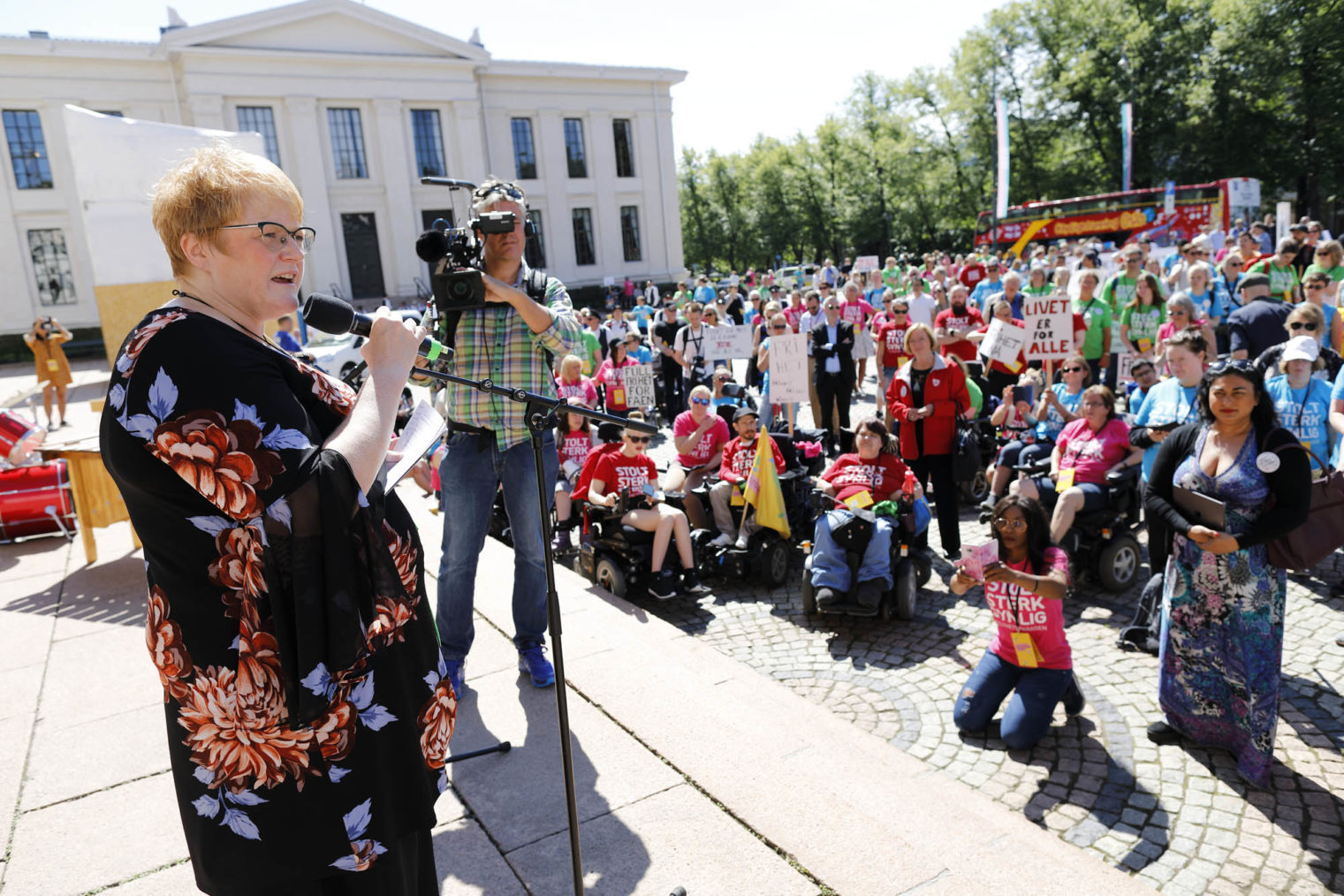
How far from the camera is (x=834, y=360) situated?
10.8 m

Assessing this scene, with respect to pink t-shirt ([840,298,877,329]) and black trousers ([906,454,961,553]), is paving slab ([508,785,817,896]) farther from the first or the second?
pink t-shirt ([840,298,877,329])

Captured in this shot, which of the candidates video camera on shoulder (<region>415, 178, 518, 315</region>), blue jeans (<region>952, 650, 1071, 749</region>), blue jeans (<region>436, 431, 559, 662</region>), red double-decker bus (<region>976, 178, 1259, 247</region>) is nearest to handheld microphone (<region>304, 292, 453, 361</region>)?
video camera on shoulder (<region>415, 178, 518, 315</region>)

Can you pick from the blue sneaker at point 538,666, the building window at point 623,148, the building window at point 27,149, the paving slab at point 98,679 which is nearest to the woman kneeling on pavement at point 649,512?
the blue sneaker at point 538,666

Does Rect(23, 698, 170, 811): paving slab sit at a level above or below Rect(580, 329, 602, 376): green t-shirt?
below

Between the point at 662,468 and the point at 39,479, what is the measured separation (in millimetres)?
6008

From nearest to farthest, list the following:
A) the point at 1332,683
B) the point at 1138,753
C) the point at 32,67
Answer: the point at 1138,753 → the point at 1332,683 → the point at 32,67

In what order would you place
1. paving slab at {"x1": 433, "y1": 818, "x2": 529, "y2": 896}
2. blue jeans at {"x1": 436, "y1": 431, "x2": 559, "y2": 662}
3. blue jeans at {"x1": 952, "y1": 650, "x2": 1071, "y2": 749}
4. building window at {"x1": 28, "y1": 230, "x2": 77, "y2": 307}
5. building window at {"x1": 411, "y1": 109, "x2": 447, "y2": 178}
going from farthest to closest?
1. building window at {"x1": 411, "y1": 109, "x2": 447, "y2": 178}
2. building window at {"x1": 28, "y1": 230, "x2": 77, "y2": 307}
3. blue jeans at {"x1": 952, "y1": 650, "x2": 1071, "y2": 749}
4. blue jeans at {"x1": 436, "y1": 431, "x2": 559, "y2": 662}
5. paving slab at {"x1": 433, "y1": 818, "x2": 529, "y2": 896}

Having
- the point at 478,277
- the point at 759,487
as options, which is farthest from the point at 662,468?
the point at 478,277

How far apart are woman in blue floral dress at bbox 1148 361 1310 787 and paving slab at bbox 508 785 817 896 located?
99.3 inches

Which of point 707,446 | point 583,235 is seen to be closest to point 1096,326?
point 707,446

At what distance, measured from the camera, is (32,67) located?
3172cm

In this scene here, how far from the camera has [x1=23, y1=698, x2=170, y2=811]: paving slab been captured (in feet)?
10.5

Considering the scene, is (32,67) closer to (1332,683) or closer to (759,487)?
(759,487)

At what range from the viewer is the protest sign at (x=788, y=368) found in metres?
8.90
